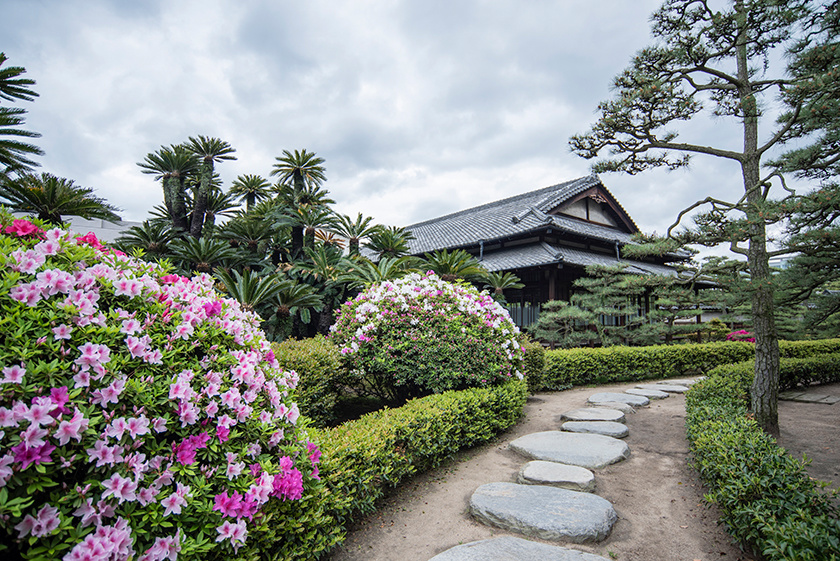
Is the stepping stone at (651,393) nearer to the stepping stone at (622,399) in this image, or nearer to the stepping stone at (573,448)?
the stepping stone at (622,399)

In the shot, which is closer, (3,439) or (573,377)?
(3,439)

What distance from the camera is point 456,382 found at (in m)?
5.33

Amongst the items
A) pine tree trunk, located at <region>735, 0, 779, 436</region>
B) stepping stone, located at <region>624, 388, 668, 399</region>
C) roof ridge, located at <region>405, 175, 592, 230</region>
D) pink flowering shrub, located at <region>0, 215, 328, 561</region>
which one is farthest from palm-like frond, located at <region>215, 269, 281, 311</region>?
roof ridge, located at <region>405, 175, 592, 230</region>

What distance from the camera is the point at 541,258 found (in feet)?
41.8

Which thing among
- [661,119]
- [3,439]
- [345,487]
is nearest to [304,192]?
[661,119]

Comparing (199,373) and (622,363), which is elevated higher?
(199,373)

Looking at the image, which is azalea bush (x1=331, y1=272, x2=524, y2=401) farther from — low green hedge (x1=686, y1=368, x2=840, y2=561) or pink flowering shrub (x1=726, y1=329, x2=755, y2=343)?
pink flowering shrub (x1=726, y1=329, x2=755, y2=343)

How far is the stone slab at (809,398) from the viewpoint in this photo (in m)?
7.83

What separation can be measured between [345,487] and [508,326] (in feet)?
12.9

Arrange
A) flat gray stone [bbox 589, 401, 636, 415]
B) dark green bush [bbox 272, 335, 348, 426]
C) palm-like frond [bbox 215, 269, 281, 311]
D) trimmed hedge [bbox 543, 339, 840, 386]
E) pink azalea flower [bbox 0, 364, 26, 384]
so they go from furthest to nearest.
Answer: trimmed hedge [bbox 543, 339, 840, 386]
palm-like frond [bbox 215, 269, 281, 311]
flat gray stone [bbox 589, 401, 636, 415]
dark green bush [bbox 272, 335, 348, 426]
pink azalea flower [bbox 0, 364, 26, 384]

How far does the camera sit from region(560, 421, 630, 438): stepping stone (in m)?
5.11

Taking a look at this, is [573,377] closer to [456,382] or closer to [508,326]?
[508,326]

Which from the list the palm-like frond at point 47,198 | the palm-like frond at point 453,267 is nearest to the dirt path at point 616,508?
the palm-like frond at point 453,267

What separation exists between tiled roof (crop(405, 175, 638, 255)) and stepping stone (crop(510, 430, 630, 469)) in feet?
31.5
